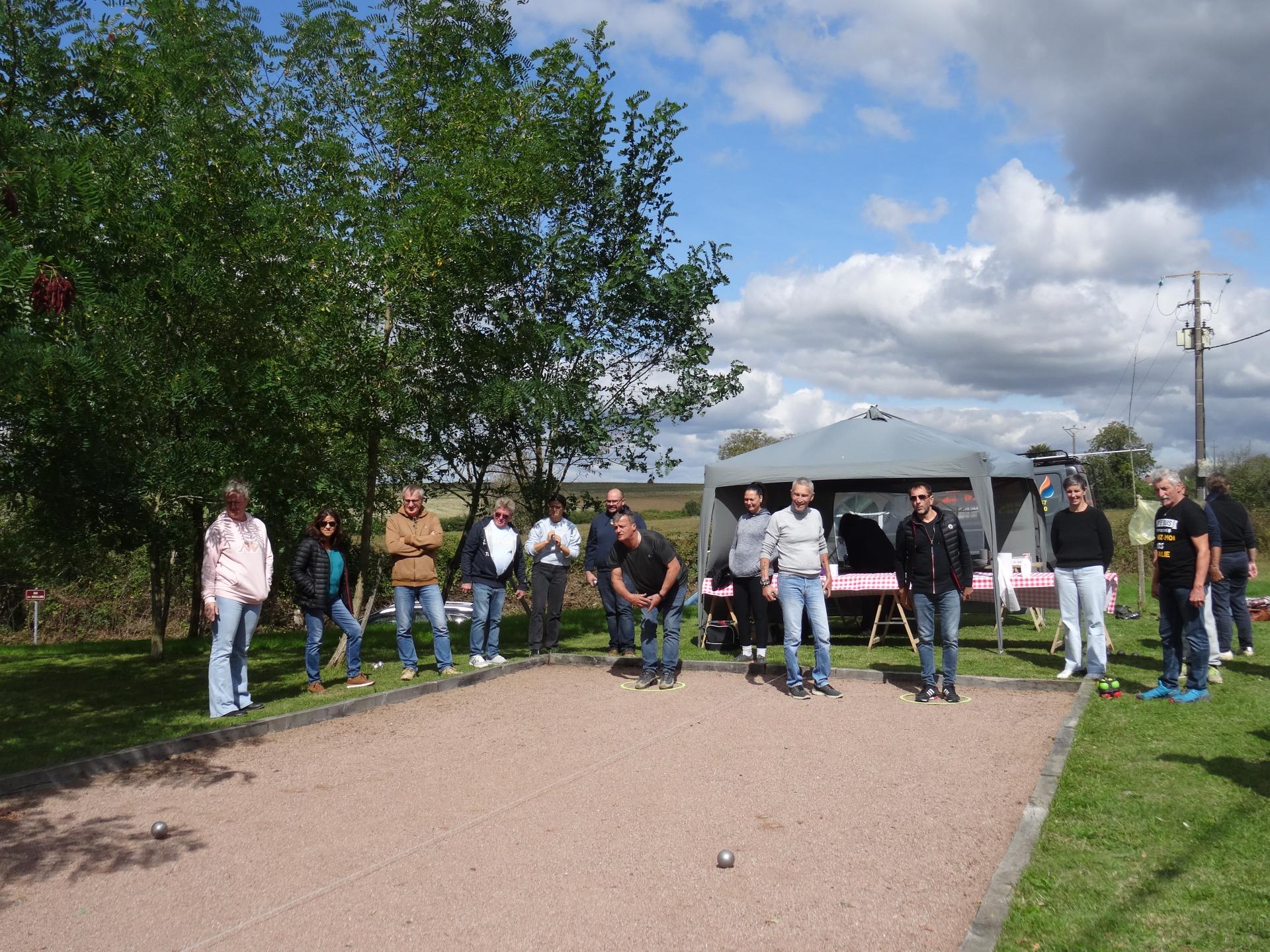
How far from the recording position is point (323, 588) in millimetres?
9344

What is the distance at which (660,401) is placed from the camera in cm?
1491

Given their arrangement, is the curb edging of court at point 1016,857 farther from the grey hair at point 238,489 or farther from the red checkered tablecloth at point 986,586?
the grey hair at point 238,489

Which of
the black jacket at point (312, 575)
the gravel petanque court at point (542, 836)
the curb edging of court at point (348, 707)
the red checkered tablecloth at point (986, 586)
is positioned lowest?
the gravel petanque court at point (542, 836)

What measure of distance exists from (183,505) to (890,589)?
8491mm

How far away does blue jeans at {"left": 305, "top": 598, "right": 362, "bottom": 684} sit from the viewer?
952 cm

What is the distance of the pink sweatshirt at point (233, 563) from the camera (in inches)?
325

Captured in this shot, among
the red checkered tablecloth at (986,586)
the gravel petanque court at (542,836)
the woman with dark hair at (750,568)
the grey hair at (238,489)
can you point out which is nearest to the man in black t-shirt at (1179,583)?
the gravel petanque court at (542,836)

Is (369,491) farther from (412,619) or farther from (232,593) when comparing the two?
(232,593)

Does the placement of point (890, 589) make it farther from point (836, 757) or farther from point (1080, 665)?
point (836, 757)

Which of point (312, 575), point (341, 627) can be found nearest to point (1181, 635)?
point (341, 627)

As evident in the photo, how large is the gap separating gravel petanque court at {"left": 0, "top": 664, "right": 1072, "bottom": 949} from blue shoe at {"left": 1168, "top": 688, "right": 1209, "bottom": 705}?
826 mm

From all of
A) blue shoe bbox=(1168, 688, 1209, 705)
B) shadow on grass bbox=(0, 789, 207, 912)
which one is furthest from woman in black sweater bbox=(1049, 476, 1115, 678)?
shadow on grass bbox=(0, 789, 207, 912)

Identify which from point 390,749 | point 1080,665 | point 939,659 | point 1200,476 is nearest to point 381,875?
point 390,749

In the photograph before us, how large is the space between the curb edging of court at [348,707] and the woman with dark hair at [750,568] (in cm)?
58
